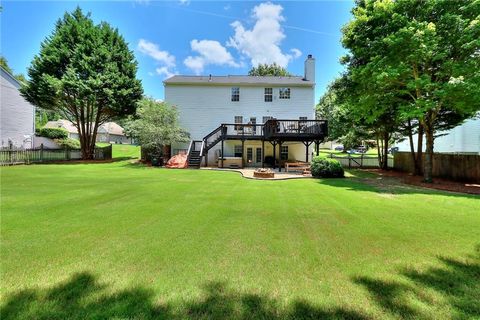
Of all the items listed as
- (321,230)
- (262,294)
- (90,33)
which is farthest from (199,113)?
(262,294)

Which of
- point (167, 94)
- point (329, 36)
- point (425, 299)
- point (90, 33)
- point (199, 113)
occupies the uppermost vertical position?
point (90, 33)

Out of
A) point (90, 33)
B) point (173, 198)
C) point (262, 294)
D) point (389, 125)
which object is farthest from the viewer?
point (90, 33)

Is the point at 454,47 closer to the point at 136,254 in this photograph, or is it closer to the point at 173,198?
the point at 173,198

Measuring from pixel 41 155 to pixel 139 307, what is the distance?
82.6 ft

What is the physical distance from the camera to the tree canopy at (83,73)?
68.8ft

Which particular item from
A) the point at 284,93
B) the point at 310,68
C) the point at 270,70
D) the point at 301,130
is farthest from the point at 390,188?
the point at 270,70

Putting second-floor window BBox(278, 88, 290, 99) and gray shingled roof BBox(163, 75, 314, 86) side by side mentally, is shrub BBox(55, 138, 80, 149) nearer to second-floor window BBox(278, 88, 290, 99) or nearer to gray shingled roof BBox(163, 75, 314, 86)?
gray shingled roof BBox(163, 75, 314, 86)

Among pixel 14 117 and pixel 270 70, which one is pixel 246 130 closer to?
pixel 270 70

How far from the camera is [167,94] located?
23.1 m

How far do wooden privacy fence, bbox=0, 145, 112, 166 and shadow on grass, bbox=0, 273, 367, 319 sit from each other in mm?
22030

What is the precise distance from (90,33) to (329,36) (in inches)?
866

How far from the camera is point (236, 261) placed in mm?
3594

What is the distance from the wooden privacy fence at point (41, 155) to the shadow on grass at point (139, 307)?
2203 cm

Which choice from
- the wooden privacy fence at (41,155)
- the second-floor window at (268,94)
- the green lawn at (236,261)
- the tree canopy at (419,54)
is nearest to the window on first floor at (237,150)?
the second-floor window at (268,94)
